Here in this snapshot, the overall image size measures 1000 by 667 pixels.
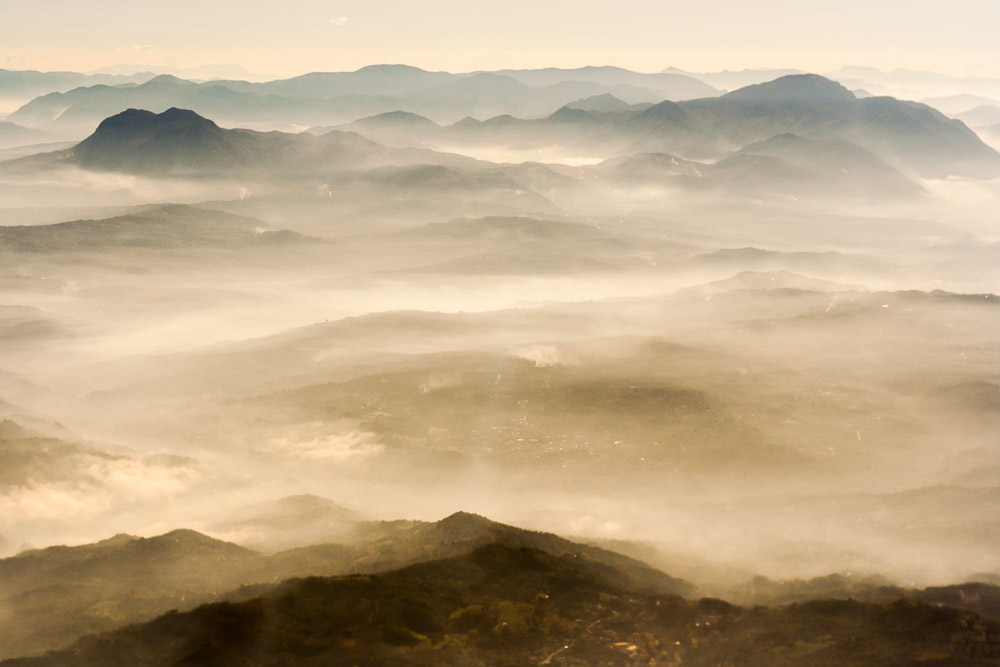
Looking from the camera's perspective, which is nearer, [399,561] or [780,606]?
[780,606]

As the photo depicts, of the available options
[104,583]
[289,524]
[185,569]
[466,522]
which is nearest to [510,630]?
[466,522]

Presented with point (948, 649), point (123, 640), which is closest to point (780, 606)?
point (948, 649)

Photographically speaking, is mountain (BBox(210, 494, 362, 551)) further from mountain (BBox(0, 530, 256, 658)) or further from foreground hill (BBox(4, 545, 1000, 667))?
foreground hill (BBox(4, 545, 1000, 667))

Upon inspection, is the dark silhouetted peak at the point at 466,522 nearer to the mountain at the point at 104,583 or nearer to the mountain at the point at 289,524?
the mountain at the point at 289,524

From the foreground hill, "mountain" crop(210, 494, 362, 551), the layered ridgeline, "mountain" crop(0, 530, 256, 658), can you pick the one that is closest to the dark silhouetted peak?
the layered ridgeline

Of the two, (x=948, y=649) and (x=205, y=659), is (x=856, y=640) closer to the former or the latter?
(x=948, y=649)

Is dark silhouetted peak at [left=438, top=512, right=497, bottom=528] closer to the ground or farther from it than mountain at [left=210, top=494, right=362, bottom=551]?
farther from it

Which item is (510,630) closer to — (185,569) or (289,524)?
(185,569)
